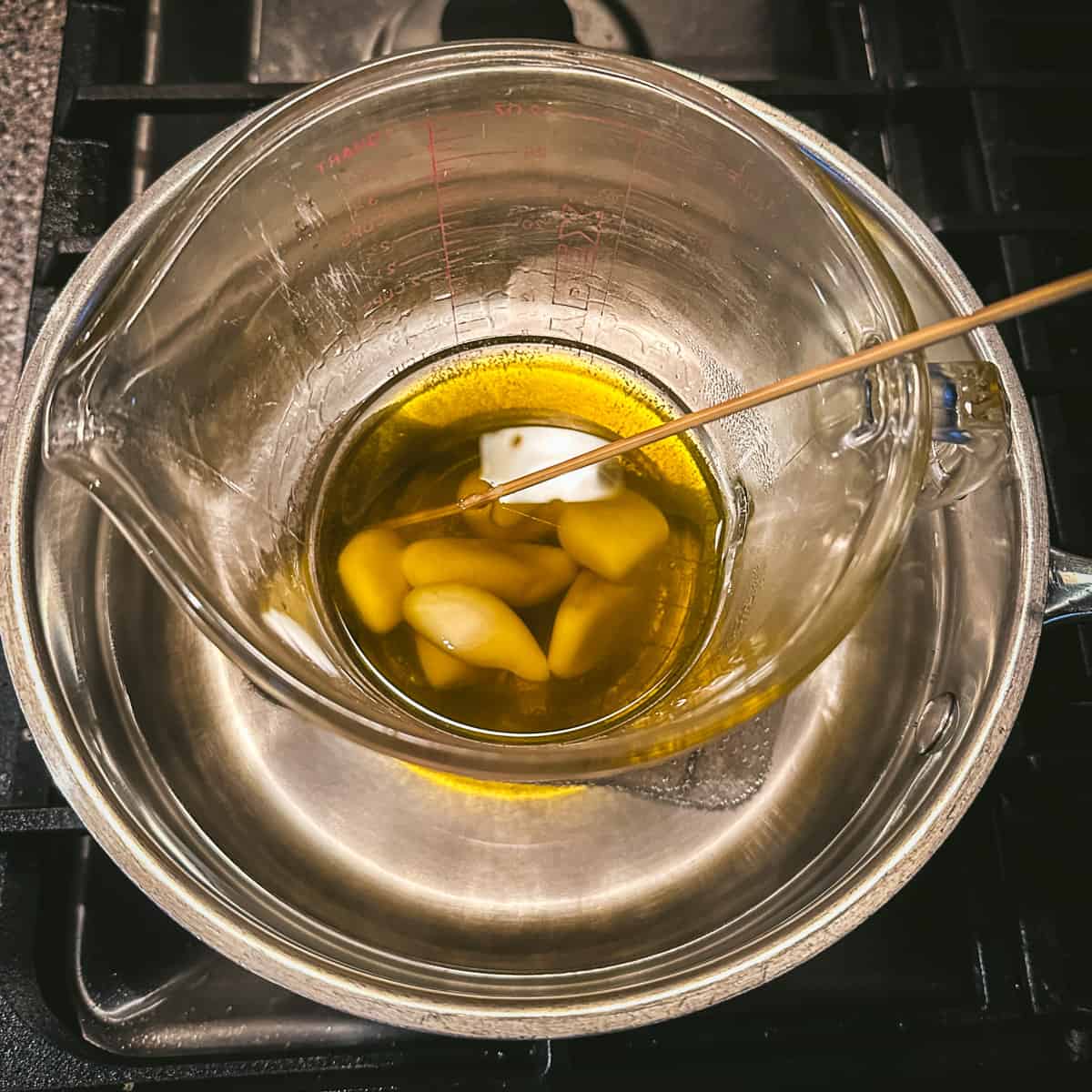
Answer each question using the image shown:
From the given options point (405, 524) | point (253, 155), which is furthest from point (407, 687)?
point (253, 155)

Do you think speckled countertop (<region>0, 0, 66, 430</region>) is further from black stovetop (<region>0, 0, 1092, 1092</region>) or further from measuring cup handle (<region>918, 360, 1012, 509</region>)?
measuring cup handle (<region>918, 360, 1012, 509</region>)

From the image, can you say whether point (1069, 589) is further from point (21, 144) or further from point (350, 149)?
point (21, 144)

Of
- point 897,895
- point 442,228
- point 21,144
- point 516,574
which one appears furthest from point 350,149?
point 897,895

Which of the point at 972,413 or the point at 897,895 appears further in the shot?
the point at 897,895

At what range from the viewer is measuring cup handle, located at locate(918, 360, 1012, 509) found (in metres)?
0.43

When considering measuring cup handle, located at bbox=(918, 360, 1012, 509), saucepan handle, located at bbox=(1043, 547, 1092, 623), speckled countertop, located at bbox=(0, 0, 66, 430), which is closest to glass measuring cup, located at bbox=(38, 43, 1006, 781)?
measuring cup handle, located at bbox=(918, 360, 1012, 509)

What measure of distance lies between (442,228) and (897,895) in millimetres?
534

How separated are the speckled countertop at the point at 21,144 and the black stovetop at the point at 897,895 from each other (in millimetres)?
70

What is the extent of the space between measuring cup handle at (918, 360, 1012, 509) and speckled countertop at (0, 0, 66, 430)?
0.64 m

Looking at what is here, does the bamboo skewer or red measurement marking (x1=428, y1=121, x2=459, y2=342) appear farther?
red measurement marking (x1=428, y1=121, x2=459, y2=342)

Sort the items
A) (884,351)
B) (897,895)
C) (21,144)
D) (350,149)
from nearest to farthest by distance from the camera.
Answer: (884,351) < (350,149) < (897,895) < (21,144)

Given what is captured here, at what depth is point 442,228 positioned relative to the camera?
22.7 inches

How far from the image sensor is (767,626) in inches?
19.0

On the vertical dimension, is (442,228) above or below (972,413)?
above
